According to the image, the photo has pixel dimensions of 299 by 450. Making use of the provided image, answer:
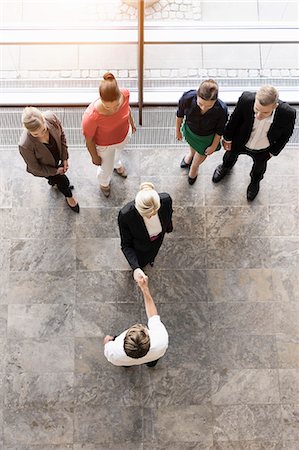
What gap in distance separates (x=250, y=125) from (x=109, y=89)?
1.38 metres

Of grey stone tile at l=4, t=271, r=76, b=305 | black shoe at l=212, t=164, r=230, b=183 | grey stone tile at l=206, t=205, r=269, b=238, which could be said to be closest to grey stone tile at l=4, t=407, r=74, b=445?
grey stone tile at l=4, t=271, r=76, b=305

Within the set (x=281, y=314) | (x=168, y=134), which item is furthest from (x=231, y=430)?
(x=168, y=134)

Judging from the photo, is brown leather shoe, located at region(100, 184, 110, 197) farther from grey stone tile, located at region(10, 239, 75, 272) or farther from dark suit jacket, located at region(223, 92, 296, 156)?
dark suit jacket, located at region(223, 92, 296, 156)

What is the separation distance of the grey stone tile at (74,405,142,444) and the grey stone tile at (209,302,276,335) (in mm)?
1245

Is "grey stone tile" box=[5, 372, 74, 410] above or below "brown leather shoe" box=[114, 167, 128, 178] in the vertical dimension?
below

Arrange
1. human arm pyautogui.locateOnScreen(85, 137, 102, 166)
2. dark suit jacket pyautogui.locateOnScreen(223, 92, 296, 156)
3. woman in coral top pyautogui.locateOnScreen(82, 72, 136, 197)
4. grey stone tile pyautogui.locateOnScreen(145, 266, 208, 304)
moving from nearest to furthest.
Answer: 1. woman in coral top pyautogui.locateOnScreen(82, 72, 136, 197)
2. dark suit jacket pyautogui.locateOnScreen(223, 92, 296, 156)
3. human arm pyautogui.locateOnScreen(85, 137, 102, 166)
4. grey stone tile pyautogui.locateOnScreen(145, 266, 208, 304)

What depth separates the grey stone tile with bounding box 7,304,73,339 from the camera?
17.7 feet

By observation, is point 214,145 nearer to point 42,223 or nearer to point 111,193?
point 111,193

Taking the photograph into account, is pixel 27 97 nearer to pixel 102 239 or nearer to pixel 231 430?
pixel 102 239

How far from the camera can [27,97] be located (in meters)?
6.08

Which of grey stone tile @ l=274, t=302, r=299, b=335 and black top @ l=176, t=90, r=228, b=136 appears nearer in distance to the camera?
black top @ l=176, t=90, r=228, b=136

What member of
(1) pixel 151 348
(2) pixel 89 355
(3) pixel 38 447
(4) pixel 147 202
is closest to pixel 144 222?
(4) pixel 147 202

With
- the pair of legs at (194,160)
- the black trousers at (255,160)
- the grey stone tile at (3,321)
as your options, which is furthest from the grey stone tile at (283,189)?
the grey stone tile at (3,321)

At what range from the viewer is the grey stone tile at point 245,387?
5.29 m
